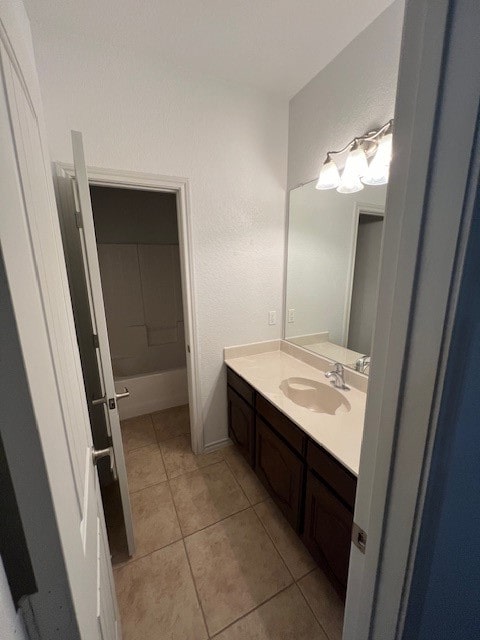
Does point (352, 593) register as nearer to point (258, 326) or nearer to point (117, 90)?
point (258, 326)

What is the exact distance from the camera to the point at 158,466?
1903 millimetres

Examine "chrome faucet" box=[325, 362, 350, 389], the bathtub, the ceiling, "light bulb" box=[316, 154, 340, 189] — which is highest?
the ceiling

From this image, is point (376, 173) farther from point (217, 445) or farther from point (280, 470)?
point (217, 445)

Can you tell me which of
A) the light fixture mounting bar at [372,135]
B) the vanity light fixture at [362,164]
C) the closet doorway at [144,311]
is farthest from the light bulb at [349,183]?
the closet doorway at [144,311]

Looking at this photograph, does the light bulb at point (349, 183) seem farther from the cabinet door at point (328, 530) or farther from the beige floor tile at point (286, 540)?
the beige floor tile at point (286, 540)

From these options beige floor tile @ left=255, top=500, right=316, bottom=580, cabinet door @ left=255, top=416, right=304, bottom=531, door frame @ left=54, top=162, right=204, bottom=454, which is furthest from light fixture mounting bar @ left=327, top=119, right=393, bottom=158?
beige floor tile @ left=255, top=500, right=316, bottom=580

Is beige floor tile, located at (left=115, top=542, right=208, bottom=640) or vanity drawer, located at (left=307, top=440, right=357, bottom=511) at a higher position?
vanity drawer, located at (left=307, top=440, right=357, bottom=511)

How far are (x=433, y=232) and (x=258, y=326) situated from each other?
5.44 feet

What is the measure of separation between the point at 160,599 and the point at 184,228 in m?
1.91

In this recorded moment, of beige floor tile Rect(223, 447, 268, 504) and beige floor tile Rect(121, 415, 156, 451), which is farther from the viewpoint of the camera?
beige floor tile Rect(121, 415, 156, 451)

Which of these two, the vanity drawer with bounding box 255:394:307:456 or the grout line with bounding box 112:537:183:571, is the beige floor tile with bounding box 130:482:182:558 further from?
the vanity drawer with bounding box 255:394:307:456

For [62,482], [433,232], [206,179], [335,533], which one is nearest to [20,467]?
[62,482]

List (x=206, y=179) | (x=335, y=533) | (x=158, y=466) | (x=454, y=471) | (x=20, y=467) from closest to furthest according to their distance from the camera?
(x=20, y=467) < (x=454, y=471) < (x=335, y=533) < (x=206, y=179) < (x=158, y=466)

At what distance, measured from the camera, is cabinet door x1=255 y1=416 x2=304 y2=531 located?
49.0 inches
